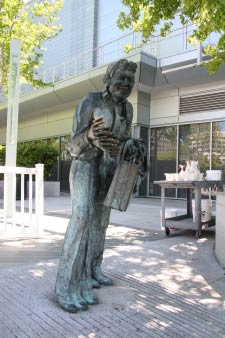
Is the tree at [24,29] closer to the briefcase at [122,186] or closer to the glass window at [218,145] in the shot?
the glass window at [218,145]

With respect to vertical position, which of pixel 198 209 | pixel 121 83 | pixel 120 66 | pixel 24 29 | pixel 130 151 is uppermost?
pixel 24 29

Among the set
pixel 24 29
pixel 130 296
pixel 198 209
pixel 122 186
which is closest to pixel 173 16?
pixel 198 209

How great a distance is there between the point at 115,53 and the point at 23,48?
15.5 feet

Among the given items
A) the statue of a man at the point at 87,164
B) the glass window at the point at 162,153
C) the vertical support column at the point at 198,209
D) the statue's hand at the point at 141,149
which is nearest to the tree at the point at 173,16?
the vertical support column at the point at 198,209

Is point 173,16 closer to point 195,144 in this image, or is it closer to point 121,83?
point 121,83

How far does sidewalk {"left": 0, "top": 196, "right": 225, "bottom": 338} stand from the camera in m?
2.59

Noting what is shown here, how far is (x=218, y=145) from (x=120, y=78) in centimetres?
1164

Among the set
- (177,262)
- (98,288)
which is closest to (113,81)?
(98,288)

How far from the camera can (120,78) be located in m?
2.85

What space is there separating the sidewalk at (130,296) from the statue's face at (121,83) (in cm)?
169

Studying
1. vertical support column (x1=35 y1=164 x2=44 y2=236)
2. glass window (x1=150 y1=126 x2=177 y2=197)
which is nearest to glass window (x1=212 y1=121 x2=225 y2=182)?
glass window (x1=150 y1=126 x2=177 y2=197)

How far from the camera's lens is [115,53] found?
15945mm

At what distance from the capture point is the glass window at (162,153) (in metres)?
15.5

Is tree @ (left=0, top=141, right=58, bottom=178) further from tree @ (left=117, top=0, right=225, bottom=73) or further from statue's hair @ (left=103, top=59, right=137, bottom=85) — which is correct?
statue's hair @ (left=103, top=59, right=137, bottom=85)
